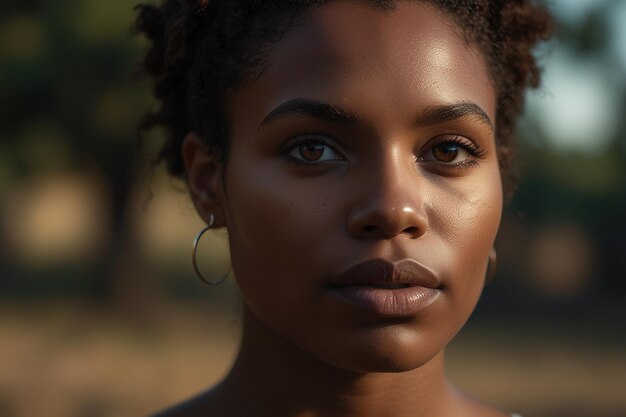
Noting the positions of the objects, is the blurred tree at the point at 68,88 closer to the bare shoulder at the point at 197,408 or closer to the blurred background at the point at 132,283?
the blurred background at the point at 132,283

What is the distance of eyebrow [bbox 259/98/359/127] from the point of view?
2156mm

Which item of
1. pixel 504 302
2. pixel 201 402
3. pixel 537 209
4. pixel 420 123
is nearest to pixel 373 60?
pixel 420 123

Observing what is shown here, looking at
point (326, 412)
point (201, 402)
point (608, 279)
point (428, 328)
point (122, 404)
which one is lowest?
point (608, 279)

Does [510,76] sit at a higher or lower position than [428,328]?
higher

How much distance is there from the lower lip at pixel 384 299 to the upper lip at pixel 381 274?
0.04 ft

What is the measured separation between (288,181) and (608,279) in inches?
764

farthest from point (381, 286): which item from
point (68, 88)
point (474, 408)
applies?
point (68, 88)

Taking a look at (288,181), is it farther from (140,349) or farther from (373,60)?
(140,349)

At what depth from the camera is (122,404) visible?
32.7 feet

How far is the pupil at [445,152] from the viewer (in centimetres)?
224

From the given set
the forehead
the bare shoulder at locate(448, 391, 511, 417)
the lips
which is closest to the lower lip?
the lips

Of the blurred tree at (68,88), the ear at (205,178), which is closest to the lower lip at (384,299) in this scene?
the ear at (205,178)

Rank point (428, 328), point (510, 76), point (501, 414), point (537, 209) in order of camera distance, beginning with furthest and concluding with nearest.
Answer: point (537, 209)
point (501, 414)
point (510, 76)
point (428, 328)

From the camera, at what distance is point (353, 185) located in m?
2.14
